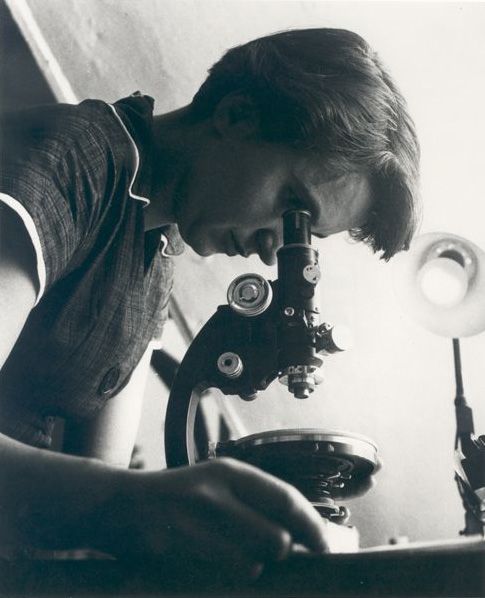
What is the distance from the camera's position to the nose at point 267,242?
119 cm

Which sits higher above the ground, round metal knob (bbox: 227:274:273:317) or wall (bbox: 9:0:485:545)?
wall (bbox: 9:0:485:545)

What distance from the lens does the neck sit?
1216mm

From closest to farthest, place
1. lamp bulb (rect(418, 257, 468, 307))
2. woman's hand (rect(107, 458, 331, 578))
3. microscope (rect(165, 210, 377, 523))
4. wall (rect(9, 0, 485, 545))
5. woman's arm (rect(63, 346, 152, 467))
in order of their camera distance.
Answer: woman's hand (rect(107, 458, 331, 578)), microscope (rect(165, 210, 377, 523)), woman's arm (rect(63, 346, 152, 467)), lamp bulb (rect(418, 257, 468, 307)), wall (rect(9, 0, 485, 545))

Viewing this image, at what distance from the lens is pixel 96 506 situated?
559mm

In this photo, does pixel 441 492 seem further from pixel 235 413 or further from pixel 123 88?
pixel 123 88

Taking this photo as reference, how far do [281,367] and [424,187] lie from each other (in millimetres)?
1064

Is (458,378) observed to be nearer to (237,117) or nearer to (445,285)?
A: (445,285)

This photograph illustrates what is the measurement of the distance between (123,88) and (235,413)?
3.68 feet

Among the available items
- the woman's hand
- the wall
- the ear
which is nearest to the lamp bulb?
the wall

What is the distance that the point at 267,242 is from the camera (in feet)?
3.92

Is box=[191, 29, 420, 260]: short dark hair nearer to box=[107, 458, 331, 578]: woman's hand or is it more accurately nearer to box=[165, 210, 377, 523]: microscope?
box=[165, 210, 377, 523]: microscope

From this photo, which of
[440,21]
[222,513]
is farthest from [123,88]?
[222,513]

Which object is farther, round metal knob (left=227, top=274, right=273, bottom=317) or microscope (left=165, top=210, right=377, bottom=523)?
round metal knob (left=227, top=274, right=273, bottom=317)

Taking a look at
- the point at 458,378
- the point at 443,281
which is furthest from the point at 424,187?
the point at 458,378
